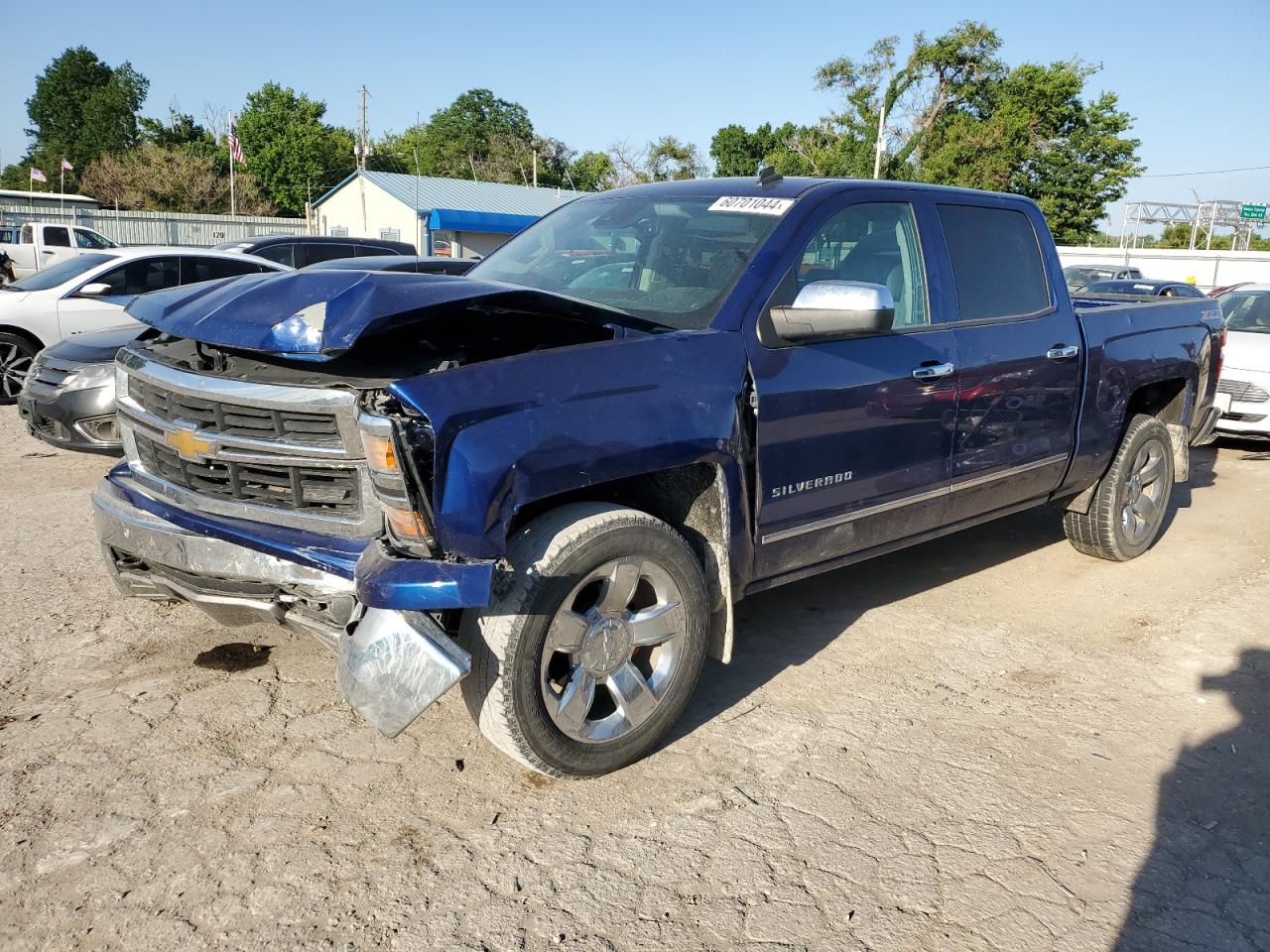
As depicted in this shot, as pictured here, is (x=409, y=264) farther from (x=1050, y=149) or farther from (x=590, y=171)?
(x=590, y=171)

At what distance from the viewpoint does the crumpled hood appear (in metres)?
2.69

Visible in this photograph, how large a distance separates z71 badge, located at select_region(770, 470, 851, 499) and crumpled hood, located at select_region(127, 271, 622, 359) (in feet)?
2.74

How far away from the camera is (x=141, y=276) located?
9.98 metres

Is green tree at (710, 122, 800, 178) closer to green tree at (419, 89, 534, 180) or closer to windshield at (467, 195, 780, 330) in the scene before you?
green tree at (419, 89, 534, 180)

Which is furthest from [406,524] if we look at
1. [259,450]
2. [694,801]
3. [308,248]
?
[308,248]

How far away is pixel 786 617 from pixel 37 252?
2184 centimetres

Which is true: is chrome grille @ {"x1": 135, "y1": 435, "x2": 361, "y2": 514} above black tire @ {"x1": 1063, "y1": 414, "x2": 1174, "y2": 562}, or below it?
above

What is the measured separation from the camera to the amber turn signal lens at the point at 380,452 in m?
2.56

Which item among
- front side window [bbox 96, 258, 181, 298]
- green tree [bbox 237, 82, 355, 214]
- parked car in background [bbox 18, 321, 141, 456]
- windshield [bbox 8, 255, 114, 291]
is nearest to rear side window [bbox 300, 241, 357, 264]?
windshield [bbox 8, 255, 114, 291]

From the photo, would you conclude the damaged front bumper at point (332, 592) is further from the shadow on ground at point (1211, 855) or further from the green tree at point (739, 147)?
the green tree at point (739, 147)

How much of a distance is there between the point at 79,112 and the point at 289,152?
39.6 m

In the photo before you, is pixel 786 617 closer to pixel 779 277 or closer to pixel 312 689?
pixel 779 277

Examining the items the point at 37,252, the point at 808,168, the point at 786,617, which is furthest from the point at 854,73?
the point at 786,617

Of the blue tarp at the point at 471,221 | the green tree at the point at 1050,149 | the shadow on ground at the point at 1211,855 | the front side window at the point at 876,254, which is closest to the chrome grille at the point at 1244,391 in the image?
the shadow on ground at the point at 1211,855
